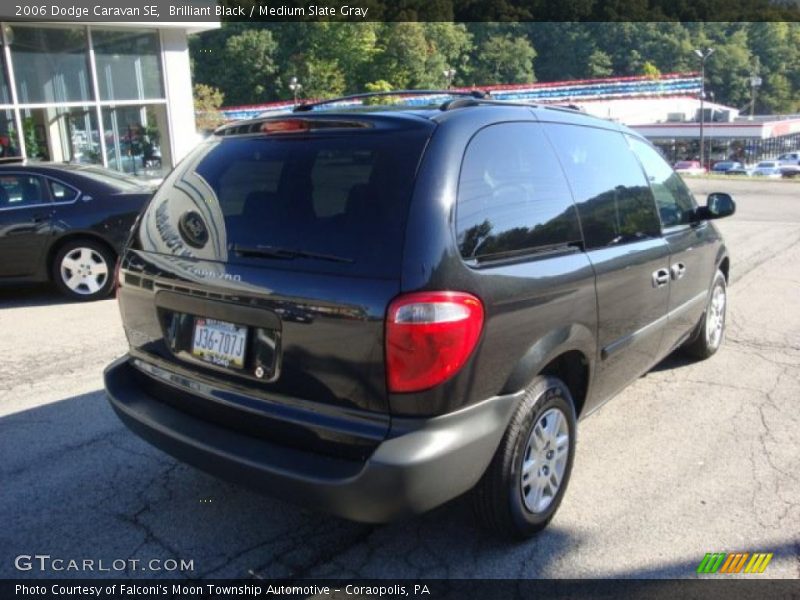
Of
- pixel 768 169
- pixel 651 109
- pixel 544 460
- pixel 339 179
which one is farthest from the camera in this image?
pixel 651 109

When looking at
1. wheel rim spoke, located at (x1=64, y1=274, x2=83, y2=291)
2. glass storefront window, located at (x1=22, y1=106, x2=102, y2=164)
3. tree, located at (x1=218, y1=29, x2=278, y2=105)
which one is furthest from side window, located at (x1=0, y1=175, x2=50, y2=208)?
tree, located at (x1=218, y1=29, x2=278, y2=105)

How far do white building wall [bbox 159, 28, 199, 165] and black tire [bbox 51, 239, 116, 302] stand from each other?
9.93m

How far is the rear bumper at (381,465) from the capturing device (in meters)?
2.34

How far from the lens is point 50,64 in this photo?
51.2 feet

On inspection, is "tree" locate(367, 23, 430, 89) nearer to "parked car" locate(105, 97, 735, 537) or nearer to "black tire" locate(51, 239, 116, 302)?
"black tire" locate(51, 239, 116, 302)

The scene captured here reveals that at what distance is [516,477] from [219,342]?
4.18ft

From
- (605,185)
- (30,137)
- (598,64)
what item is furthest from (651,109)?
(605,185)

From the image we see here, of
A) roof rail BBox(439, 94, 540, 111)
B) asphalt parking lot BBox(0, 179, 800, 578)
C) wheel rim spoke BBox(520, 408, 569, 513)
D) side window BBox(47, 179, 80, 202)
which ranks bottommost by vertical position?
asphalt parking lot BBox(0, 179, 800, 578)

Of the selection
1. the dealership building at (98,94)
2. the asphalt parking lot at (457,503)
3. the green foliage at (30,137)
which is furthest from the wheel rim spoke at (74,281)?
the green foliage at (30,137)

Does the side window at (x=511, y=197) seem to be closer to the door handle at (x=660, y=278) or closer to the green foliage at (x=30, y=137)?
the door handle at (x=660, y=278)

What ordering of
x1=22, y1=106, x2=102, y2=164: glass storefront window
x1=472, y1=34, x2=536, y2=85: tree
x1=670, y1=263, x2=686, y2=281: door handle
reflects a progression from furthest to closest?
x1=472, y1=34, x2=536, y2=85: tree, x1=22, y1=106, x2=102, y2=164: glass storefront window, x1=670, y1=263, x2=686, y2=281: door handle

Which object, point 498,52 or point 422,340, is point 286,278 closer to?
point 422,340

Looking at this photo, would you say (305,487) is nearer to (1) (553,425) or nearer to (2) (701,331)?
(1) (553,425)

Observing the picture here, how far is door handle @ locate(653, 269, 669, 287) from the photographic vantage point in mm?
3833
